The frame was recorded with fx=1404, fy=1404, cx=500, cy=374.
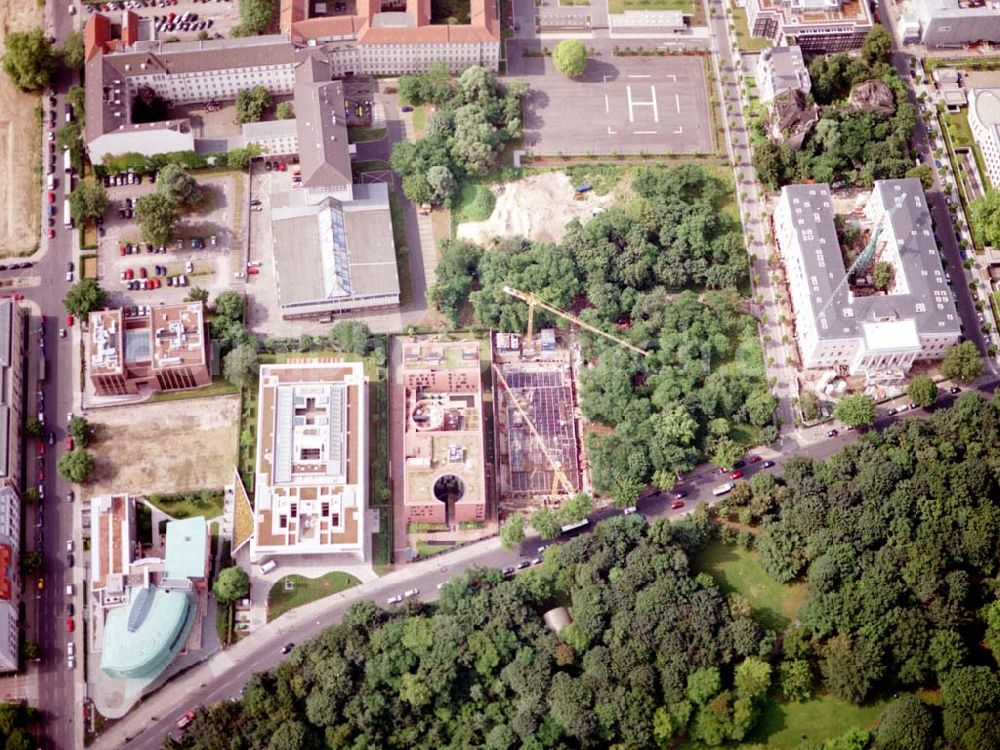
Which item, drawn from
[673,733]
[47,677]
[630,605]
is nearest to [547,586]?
[630,605]

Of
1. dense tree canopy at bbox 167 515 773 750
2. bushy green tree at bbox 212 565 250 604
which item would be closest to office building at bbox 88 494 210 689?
bushy green tree at bbox 212 565 250 604

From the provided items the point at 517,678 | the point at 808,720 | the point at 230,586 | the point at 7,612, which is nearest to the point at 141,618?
the point at 230,586

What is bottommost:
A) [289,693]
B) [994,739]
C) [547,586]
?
[994,739]

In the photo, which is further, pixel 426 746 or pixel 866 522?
pixel 866 522

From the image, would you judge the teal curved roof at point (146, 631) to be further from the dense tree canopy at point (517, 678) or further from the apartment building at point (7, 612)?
the apartment building at point (7, 612)

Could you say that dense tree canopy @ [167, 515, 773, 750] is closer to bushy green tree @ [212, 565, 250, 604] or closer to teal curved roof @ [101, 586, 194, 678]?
teal curved roof @ [101, 586, 194, 678]

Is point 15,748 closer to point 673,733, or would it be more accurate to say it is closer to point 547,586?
point 547,586

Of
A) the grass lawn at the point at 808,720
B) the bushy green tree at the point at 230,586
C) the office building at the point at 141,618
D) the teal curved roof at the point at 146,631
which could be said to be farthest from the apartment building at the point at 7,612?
the grass lawn at the point at 808,720
